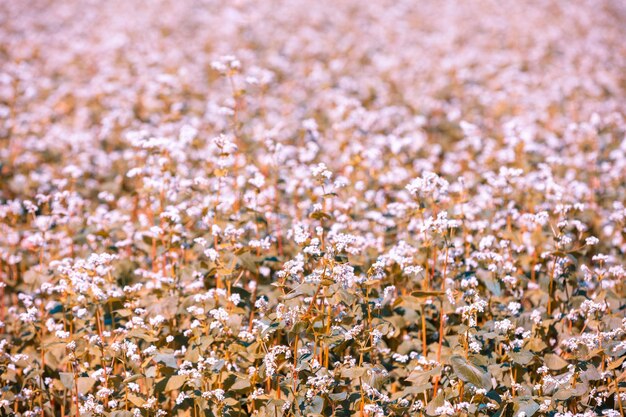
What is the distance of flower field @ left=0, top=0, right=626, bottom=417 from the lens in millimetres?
3613

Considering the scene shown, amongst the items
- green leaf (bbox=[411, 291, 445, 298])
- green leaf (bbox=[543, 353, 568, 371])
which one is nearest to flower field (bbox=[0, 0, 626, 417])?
green leaf (bbox=[543, 353, 568, 371])

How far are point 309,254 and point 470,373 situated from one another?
1306mm

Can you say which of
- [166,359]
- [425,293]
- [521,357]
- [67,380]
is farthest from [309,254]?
[67,380]

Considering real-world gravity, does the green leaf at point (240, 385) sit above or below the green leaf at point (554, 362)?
below

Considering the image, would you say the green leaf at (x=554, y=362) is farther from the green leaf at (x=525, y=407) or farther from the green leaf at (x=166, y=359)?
the green leaf at (x=166, y=359)

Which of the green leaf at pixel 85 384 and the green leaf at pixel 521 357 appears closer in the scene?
the green leaf at pixel 521 357

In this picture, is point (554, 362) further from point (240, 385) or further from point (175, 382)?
point (175, 382)

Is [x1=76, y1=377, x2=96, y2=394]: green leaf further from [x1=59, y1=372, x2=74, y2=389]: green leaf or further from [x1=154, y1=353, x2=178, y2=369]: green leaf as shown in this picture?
[x1=154, y1=353, x2=178, y2=369]: green leaf

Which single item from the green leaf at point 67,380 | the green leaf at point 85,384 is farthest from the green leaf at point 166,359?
the green leaf at point 67,380

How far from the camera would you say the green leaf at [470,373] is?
129 inches

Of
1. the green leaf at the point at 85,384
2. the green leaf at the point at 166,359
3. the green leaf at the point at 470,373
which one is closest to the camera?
the green leaf at the point at 470,373

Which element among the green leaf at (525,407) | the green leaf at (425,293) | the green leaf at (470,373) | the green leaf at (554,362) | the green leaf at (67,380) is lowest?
the green leaf at (67,380)

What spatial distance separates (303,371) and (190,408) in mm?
805

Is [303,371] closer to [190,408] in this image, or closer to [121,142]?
[190,408]
